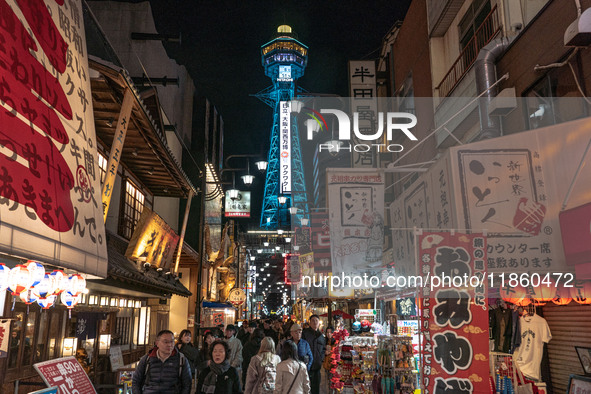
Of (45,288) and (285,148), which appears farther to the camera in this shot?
(285,148)

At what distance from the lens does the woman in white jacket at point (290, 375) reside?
7.53 m

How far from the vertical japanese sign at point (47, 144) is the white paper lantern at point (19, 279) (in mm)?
1170

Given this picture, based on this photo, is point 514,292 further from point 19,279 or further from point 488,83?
point 19,279

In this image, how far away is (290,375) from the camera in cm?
755

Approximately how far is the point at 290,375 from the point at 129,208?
461 inches

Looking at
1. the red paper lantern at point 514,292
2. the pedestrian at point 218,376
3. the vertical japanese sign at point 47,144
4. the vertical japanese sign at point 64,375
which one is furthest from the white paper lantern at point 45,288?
the red paper lantern at point 514,292

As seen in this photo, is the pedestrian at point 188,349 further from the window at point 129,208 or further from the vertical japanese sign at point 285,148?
the vertical japanese sign at point 285,148

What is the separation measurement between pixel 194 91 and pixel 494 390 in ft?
98.9

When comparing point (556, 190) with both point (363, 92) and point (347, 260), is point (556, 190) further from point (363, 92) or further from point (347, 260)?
point (363, 92)

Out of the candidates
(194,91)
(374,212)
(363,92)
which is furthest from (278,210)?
(374,212)

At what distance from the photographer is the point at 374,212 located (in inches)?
497

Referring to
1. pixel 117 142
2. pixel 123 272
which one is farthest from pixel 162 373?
pixel 117 142

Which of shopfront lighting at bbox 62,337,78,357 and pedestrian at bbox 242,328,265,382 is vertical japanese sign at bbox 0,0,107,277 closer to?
shopfront lighting at bbox 62,337,78,357

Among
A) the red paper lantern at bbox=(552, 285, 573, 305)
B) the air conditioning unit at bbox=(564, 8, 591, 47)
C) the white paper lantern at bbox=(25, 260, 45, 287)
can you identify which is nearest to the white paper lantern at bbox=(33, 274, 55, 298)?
the white paper lantern at bbox=(25, 260, 45, 287)
